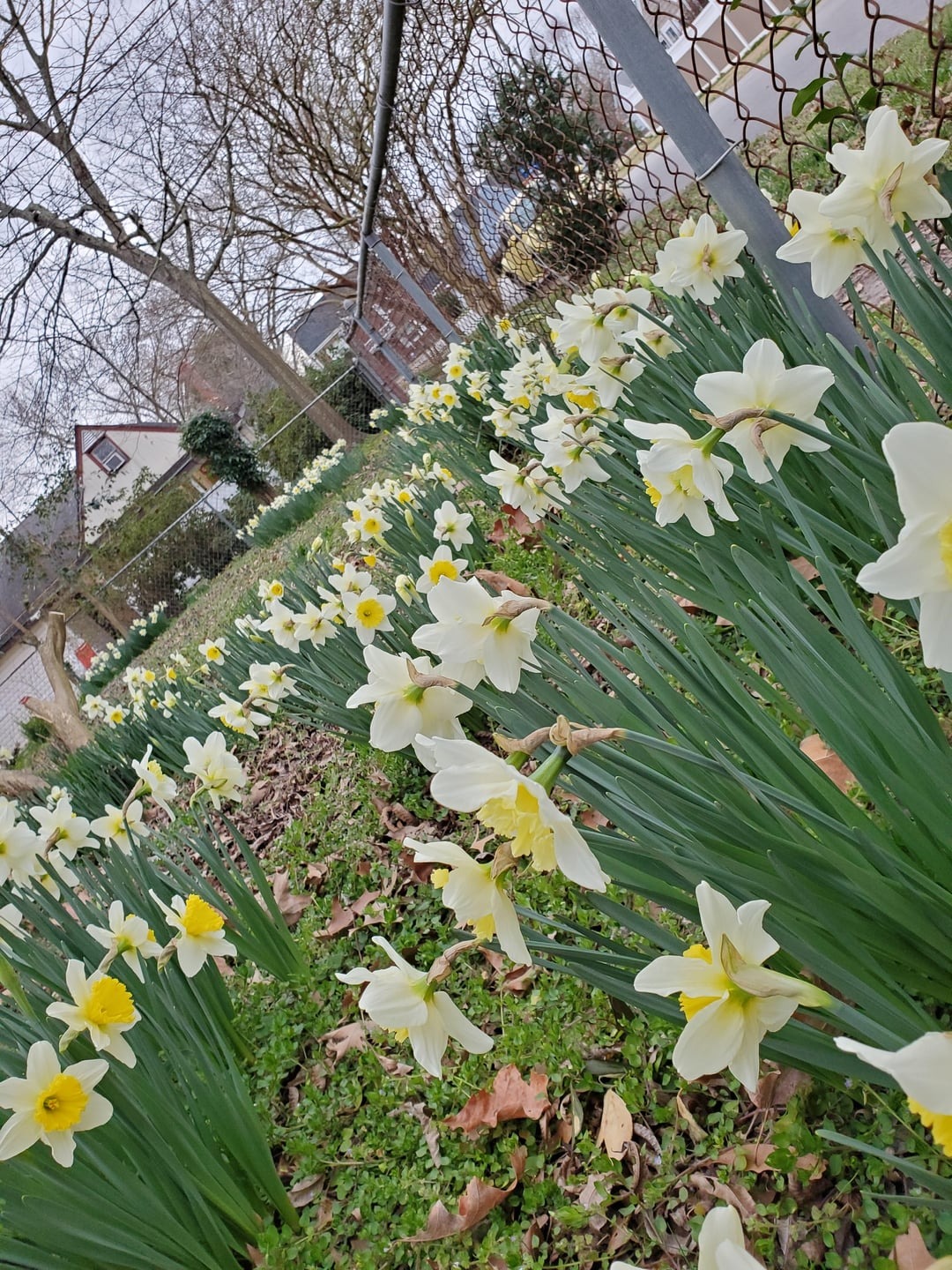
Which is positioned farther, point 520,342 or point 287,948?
point 520,342

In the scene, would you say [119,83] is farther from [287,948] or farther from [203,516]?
[287,948]

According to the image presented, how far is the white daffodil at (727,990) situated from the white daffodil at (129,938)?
1157 mm

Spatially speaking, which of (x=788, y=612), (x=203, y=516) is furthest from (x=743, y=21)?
(x=788, y=612)

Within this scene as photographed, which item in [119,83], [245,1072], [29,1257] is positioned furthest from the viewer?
[119,83]

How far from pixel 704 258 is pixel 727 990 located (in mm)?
1506

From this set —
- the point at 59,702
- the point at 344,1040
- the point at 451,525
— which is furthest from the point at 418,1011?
the point at 59,702

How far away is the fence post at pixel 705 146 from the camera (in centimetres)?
164

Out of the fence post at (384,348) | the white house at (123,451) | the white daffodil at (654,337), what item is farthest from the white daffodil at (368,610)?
the white house at (123,451)

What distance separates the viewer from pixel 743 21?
14070 millimetres

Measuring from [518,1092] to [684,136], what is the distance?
1.90 metres

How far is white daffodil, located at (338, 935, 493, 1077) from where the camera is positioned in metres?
0.88

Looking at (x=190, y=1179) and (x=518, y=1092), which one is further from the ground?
(x=190, y=1179)

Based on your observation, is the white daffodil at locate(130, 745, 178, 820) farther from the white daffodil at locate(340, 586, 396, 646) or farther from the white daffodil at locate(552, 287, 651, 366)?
the white daffodil at locate(552, 287, 651, 366)

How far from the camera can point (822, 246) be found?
1.26 meters
